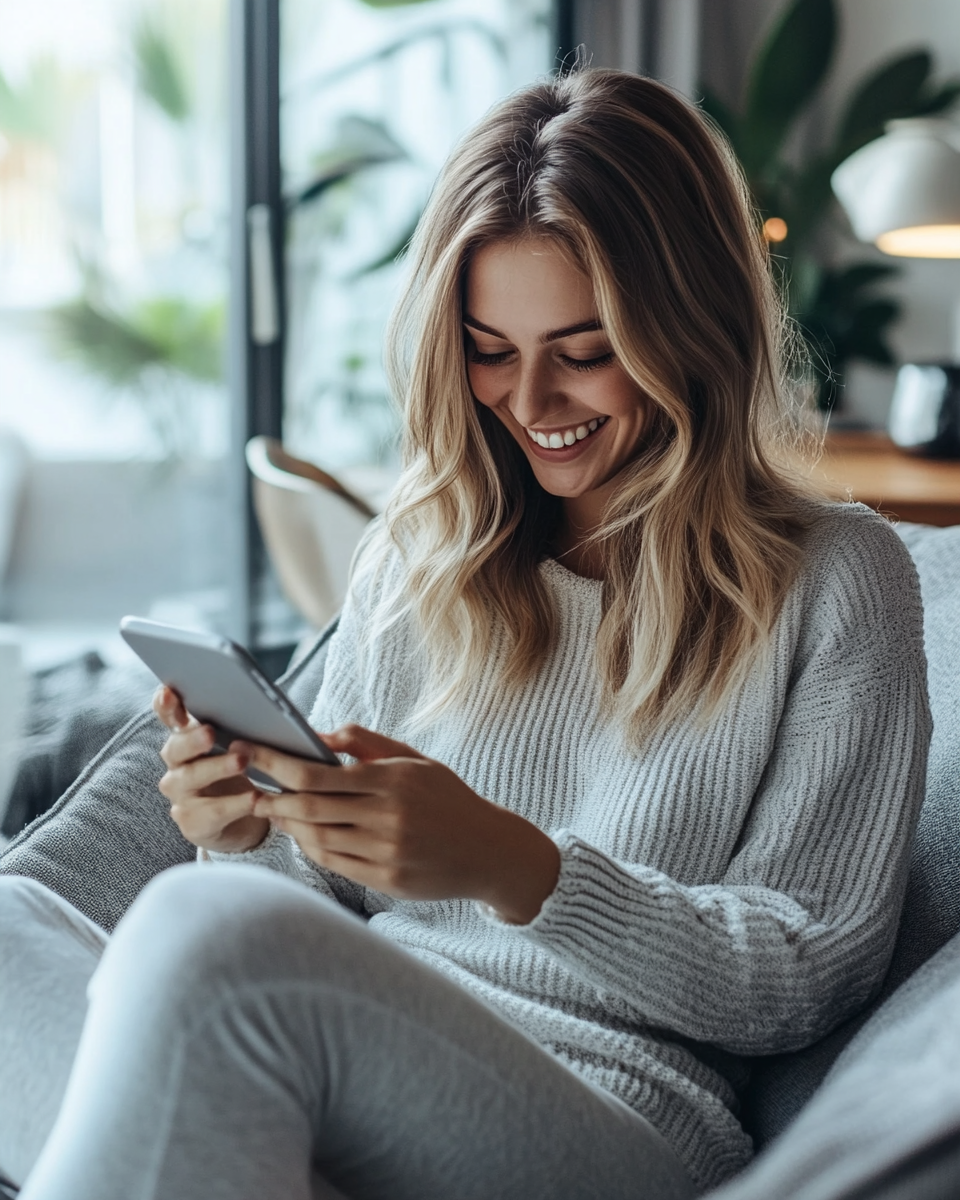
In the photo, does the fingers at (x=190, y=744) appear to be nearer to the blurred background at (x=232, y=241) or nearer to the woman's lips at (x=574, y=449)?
the woman's lips at (x=574, y=449)

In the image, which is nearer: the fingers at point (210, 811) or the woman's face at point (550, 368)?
the fingers at point (210, 811)

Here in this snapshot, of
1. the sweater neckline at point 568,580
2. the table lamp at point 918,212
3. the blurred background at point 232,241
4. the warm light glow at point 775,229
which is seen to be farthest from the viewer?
the warm light glow at point 775,229

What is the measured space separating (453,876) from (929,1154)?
38 centimetres

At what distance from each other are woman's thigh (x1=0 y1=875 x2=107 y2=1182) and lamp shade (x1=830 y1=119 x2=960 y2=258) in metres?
2.35

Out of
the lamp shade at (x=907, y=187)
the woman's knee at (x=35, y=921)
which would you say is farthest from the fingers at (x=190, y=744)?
the lamp shade at (x=907, y=187)

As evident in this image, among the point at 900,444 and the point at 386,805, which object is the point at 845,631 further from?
the point at 900,444

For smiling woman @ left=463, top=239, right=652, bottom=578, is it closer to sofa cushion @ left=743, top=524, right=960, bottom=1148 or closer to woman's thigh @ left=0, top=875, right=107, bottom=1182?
sofa cushion @ left=743, top=524, right=960, bottom=1148

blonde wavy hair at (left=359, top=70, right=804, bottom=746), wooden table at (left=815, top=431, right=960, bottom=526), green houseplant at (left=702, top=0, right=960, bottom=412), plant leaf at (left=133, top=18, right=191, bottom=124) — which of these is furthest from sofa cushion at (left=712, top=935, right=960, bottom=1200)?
green houseplant at (left=702, top=0, right=960, bottom=412)

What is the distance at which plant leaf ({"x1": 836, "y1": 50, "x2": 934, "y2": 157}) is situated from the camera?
3723 mm

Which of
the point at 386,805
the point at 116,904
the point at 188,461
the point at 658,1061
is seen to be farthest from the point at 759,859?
the point at 188,461

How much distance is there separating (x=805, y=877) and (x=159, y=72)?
8.64 feet

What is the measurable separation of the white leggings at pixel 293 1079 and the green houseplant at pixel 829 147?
3.12 metres

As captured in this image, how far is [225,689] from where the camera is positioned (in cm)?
89

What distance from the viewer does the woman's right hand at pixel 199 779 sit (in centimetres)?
96
